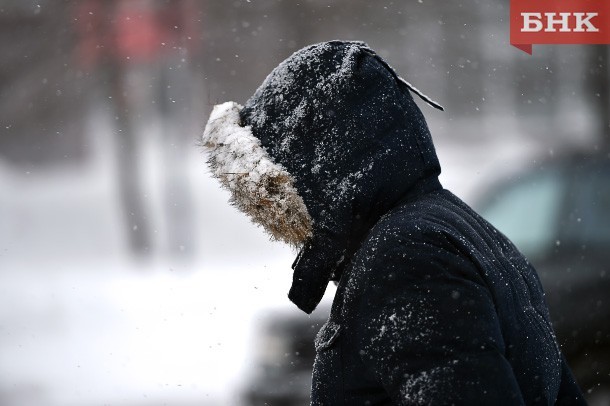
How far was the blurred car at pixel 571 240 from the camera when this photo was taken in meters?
4.74

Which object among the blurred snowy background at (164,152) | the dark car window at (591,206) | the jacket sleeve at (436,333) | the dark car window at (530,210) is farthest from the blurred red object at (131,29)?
the jacket sleeve at (436,333)

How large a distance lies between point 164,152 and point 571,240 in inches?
449

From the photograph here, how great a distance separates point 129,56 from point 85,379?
5699 mm

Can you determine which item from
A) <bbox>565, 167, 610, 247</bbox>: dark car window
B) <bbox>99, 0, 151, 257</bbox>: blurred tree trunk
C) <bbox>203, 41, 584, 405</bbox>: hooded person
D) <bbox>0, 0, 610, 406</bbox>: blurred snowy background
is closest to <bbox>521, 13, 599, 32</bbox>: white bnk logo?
<bbox>203, 41, 584, 405</bbox>: hooded person

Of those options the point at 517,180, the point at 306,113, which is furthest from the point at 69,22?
the point at 306,113

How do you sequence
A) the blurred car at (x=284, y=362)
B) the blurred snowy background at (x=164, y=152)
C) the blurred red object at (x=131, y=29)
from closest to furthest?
the blurred car at (x=284, y=362) → the blurred snowy background at (x=164, y=152) → the blurred red object at (x=131, y=29)

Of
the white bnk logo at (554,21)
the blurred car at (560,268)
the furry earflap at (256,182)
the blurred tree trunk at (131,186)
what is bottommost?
the furry earflap at (256,182)

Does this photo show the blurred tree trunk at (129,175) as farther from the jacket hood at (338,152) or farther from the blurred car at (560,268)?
the jacket hood at (338,152)

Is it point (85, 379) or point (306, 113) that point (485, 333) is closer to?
point (306, 113)

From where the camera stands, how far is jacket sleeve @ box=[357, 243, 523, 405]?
1424 millimetres

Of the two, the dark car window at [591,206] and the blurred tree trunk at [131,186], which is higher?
the blurred tree trunk at [131,186]

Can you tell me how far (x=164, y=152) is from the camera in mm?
15648

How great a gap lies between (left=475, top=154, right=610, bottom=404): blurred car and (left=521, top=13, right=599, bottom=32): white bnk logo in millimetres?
1816

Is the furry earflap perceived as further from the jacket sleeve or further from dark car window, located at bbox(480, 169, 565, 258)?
dark car window, located at bbox(480, 169, 565, 258)
